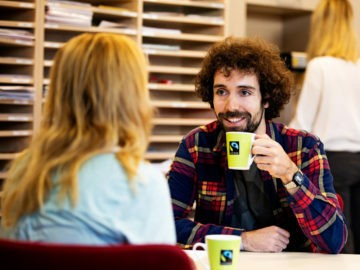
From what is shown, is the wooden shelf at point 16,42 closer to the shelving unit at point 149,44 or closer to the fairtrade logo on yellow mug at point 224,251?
the shelving unit at point 149,44

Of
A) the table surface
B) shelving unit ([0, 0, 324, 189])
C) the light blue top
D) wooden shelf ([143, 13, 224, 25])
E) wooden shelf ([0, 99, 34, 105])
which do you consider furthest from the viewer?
wooden shelf ([143, 13, 224, 25])

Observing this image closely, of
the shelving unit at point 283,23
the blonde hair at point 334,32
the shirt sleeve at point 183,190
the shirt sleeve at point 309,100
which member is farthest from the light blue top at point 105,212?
the shelving unit at point 283,23

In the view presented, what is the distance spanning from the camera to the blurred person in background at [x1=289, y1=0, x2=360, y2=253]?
3734mm

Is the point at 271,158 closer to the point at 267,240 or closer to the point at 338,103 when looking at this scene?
the point at 267,240

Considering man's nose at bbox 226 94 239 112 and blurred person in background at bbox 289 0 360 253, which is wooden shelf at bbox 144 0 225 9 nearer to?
blurred person in background at bbox 289 0 360 253

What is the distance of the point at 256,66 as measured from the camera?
2.54 metres

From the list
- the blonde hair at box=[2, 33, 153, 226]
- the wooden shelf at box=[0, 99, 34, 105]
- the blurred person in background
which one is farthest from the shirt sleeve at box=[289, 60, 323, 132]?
the blonde hair at box=[2, 33, 153, 226]

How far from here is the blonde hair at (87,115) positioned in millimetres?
1383

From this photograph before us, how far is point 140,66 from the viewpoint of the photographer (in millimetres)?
1468

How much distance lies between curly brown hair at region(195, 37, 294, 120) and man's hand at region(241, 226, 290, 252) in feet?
2.04

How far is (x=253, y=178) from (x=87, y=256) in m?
1.38

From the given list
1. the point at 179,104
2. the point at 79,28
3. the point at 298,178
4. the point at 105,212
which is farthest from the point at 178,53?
the point at 105,212

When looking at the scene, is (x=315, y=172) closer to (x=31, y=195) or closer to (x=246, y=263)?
(x=246, y=263)

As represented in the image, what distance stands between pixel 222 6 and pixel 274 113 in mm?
1719
